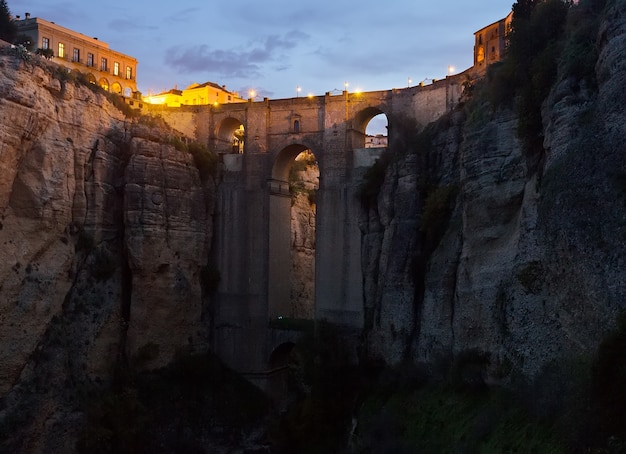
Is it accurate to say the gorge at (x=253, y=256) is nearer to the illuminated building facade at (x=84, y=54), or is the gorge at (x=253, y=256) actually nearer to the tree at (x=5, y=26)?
the tree at (x=5, y=26)

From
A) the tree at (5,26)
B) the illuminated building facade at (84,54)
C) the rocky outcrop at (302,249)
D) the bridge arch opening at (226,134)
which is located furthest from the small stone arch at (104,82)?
the bridge arch opening at (226,134)

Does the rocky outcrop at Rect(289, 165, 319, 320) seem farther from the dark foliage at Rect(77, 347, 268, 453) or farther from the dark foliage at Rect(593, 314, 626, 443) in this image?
the dark foliage at Rect(593, 314, 626, 443)

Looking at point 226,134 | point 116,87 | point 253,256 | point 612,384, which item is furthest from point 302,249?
point 612,384

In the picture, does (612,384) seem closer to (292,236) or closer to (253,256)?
(253,256)

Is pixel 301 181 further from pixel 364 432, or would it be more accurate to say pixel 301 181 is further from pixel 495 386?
pixel 495 386

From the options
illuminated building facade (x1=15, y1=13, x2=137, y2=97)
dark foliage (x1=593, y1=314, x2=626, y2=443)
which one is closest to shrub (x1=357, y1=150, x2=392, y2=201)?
illuminated building facade (x1=15, y1=13, x2=137, y2=97)

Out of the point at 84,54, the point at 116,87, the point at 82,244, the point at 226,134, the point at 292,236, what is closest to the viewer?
the point at 82,244

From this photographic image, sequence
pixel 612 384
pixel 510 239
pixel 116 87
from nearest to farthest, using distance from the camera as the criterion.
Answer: pixel 612 384, pixel 510 239, pixel 116 87
